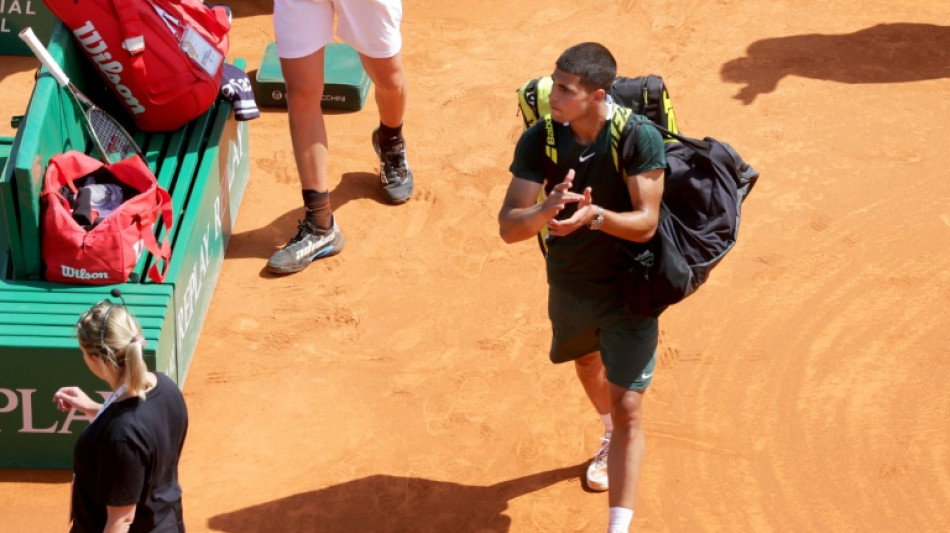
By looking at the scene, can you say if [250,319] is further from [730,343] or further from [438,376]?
[730,343]

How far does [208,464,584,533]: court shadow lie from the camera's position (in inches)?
209

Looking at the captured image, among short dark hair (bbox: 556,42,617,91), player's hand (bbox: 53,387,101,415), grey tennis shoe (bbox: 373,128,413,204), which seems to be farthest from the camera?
grey tennis shoe (bbox: 373,128,413,204)

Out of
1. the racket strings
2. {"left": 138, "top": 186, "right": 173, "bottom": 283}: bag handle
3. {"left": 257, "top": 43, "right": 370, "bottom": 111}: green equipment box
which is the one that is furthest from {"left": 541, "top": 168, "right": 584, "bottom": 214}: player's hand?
{"left": 257, "top": 43, "right": 370, "bottom": 111}: green equipment box

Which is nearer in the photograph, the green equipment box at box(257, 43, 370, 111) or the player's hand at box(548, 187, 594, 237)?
the player's hand at box(548, 187, 594, 237)

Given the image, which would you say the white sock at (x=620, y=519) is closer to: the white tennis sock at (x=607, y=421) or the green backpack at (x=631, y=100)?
the white tennis sock at (x=607, y=421)

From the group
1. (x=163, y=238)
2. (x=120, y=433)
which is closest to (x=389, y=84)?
(x=163, y=238)

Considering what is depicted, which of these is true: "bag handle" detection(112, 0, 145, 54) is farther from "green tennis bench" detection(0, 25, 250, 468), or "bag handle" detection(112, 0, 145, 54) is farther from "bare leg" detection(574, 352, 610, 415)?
"bare leg" detection(574, 352, 610, 415)

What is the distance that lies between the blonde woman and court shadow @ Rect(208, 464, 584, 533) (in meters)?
1.38

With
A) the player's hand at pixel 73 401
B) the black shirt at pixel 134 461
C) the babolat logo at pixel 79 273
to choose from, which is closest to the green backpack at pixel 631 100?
the black shirt at pixel 134 461

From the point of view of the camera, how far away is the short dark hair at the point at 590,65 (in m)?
4.52

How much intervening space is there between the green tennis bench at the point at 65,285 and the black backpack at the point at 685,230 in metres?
2.08

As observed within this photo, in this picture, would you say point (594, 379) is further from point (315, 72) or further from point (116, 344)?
point (315, 72)

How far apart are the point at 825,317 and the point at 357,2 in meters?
2.98

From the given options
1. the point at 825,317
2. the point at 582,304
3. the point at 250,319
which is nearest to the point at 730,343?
the point at 825,317
